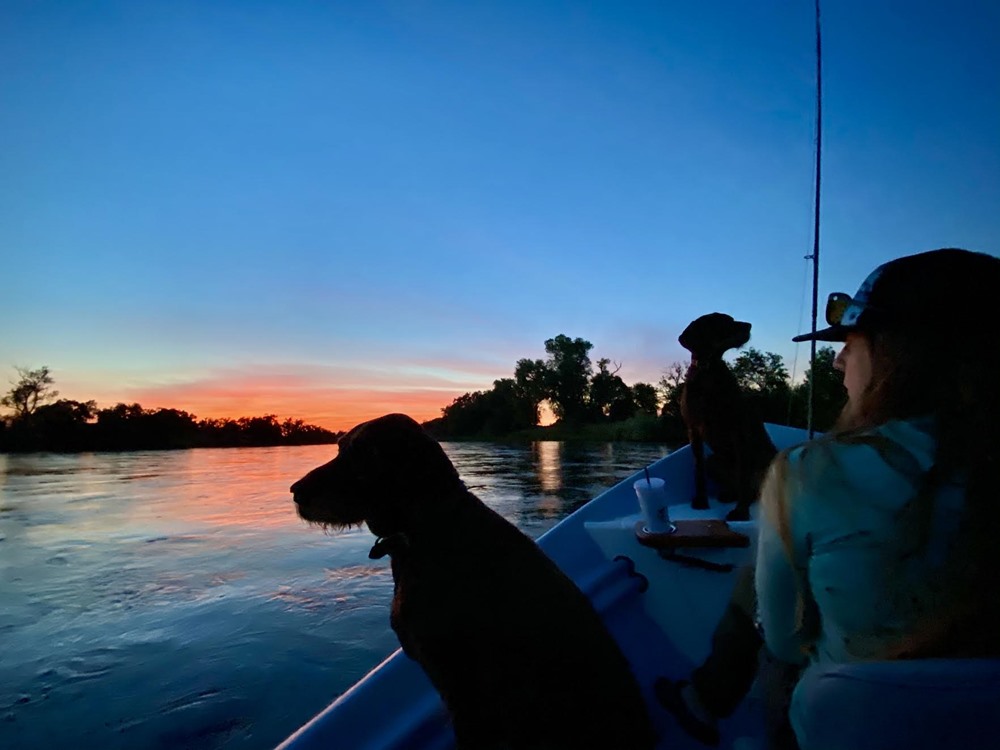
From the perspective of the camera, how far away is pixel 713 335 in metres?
4.52

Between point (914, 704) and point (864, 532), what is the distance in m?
0.29

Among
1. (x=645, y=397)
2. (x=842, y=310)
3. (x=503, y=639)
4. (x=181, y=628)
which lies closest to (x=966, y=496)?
(x=842, y=310)

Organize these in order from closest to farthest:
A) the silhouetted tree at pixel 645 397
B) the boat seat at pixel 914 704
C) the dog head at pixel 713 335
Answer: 1. the boat seat at pixel 914 704
2. the dog head at pixel 713 335
3. the silhouetted tree at pixel 645 397

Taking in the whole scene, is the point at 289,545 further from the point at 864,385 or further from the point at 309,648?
the point at 864,385

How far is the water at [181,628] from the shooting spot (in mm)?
3070

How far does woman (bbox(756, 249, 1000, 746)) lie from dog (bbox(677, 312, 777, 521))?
337 centimetres

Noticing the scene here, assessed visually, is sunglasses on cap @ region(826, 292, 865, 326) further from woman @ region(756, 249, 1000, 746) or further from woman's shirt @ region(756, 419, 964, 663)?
woman's shirt @ region(756, 419, 964, 663)

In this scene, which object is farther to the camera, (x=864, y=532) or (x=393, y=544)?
(x=393, y=544)

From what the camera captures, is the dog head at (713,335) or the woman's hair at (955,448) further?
the dog head at (713,335)

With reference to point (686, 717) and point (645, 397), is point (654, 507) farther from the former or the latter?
point (645, 397)

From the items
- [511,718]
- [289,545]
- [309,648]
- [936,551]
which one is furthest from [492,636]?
[289,545]

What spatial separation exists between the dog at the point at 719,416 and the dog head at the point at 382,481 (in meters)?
2.83

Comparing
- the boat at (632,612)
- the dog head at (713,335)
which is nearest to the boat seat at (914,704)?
the boat at (632,612)

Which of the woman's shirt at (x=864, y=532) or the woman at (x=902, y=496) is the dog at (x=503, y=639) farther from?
the woman's shirt at (x=864, y=532)
